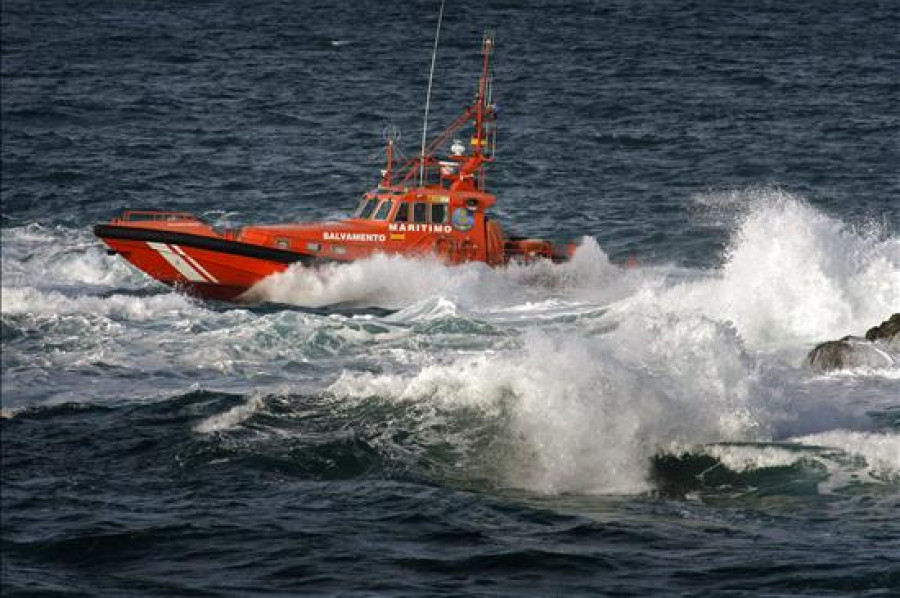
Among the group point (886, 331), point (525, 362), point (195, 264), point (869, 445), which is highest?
point (195, 264)

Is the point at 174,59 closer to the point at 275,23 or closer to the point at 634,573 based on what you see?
the point at 275,23

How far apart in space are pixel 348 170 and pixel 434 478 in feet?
80.8

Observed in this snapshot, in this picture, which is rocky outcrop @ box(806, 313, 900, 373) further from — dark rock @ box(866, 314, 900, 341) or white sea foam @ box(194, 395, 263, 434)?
white sea foam @ box(194, 395, 263, 434)

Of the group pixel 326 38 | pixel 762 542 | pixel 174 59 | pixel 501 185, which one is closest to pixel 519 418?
pixel 762 542

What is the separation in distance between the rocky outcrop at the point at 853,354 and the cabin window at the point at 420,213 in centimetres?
870

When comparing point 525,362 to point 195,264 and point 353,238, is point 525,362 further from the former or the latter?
point 195,264

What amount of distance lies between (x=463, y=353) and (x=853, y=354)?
5633 millimetres

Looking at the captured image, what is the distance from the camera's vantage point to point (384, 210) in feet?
99.3

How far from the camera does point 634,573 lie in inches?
568

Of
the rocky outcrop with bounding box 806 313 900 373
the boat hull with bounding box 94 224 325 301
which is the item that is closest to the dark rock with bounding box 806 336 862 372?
the rocky outcrop with bounding box 806 313 900 373

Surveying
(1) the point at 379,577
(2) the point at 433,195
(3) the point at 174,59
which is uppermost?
(3) the point at 174,59

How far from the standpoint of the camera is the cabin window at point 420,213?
30.2 metres

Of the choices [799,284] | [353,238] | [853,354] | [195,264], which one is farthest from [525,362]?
[195,264]

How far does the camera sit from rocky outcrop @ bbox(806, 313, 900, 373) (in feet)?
76.6
